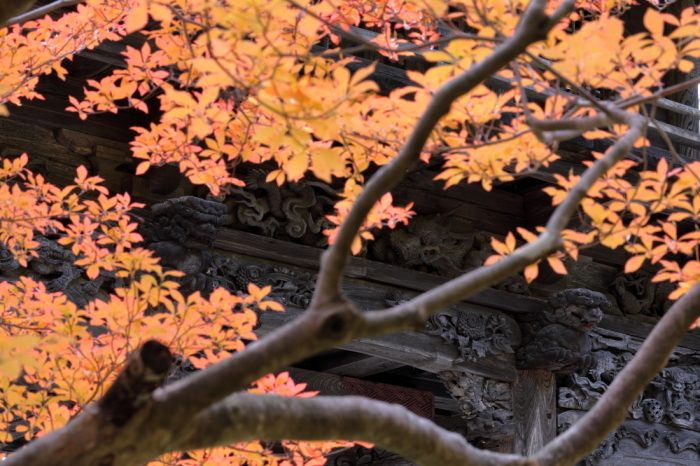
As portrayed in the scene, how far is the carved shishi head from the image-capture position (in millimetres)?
6129

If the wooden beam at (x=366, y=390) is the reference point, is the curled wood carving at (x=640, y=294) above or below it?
above

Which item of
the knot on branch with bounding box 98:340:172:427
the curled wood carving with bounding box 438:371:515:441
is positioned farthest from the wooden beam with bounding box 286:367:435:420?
the knot on branch with bounding box 98:340:172:427

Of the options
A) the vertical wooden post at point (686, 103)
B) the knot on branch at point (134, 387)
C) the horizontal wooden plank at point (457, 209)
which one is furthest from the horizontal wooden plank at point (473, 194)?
the knot on branch at point (134, 387)

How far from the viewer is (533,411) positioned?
6242 millimetres

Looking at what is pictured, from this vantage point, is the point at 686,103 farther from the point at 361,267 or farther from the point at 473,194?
the point at 361,267

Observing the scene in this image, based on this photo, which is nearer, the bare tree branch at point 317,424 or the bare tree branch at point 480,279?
the bare tree branch at point 317,424

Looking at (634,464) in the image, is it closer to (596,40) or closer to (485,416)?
(485,416)

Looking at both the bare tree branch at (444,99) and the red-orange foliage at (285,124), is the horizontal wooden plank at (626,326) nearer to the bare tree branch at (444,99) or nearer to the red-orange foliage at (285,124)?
the red-orange foliage at (285,124)

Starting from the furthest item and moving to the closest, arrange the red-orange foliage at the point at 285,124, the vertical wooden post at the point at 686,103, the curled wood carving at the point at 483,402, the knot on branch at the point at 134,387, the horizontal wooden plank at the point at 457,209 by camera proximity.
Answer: the vertical wooden post at the point at 686,103, the curled wood carving at the point at 483,402, the horizontal wooden plank at the point at 457,209, the red-orange foliage at the point at 285,124, the knot on branch at the point at 134,387

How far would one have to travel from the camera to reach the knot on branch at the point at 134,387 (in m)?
1.57

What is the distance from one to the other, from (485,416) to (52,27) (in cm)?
383

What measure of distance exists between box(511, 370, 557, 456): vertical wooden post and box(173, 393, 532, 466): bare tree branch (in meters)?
4.50

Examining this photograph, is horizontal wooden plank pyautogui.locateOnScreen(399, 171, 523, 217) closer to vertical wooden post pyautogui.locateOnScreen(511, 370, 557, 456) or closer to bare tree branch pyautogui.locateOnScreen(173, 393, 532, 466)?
vertical wooden post pyautogui.locateOnScreen(511, 370, 557, 456)

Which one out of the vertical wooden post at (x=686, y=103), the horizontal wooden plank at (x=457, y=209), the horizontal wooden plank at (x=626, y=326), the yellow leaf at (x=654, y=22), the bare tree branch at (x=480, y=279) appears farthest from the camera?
the horizontal wooden plank at (x=626, y=326)
